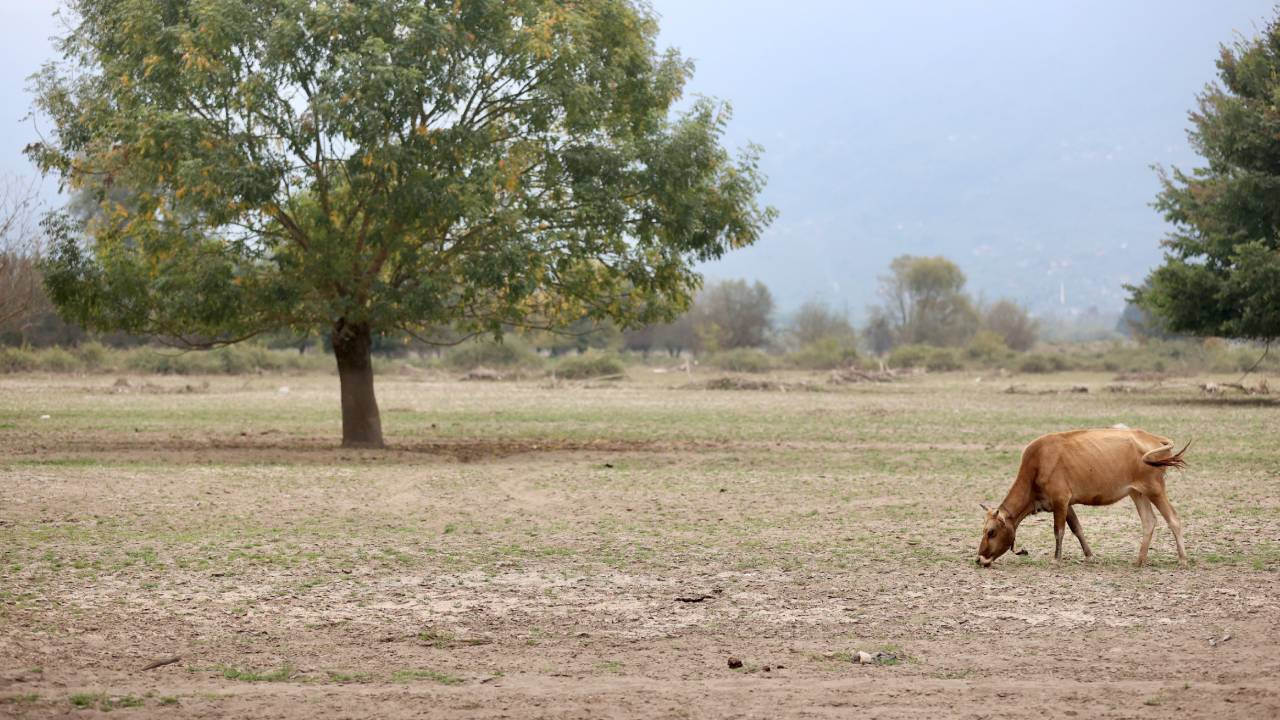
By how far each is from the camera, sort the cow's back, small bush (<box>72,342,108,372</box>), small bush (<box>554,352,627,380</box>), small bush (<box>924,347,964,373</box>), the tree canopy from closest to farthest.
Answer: the cow's back → small bush (<box>72,342,108,372</box>) → small bush (<box>554,352,627,380</box>) → small bush (<box>924,347,964,373</box>) → the tree canopy

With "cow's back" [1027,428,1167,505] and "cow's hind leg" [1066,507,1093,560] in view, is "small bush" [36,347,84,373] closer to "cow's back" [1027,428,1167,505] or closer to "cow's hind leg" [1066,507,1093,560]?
"cow's hind leg" [1066,507,1093,560]

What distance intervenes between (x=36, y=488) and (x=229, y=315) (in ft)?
20.1

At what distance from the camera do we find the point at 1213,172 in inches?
1645

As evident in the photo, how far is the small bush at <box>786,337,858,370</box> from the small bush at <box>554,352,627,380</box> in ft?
61.0

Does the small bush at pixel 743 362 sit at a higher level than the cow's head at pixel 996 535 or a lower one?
higher

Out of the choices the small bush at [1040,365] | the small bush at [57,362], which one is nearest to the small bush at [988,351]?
the small bush at [1040,365]

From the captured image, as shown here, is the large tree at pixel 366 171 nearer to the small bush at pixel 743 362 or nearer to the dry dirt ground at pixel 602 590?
the dry dirt ground at pixel 602 590

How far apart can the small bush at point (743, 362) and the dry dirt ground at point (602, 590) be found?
5848 cm

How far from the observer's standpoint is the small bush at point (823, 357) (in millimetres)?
83188

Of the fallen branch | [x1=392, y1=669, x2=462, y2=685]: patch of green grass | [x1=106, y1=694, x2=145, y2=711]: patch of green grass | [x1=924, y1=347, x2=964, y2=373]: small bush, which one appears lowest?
[x1=392, y1=669, x2=462, y2=685]: patch of green grass

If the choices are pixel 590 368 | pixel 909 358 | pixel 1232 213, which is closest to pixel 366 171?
pixel 1232 213

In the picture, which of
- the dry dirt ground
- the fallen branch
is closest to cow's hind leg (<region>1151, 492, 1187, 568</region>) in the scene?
the dry dirt ground

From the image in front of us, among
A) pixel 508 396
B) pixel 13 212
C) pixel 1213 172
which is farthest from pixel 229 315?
pixel 1213 172

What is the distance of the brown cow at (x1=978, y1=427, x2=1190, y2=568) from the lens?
11594 mm
